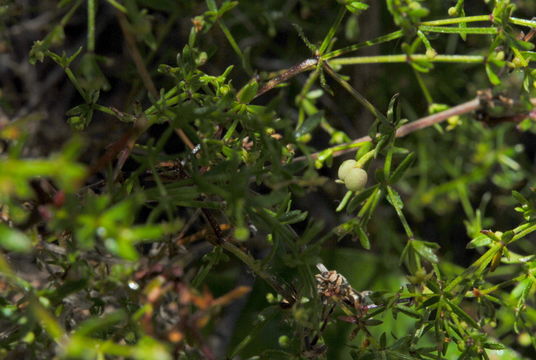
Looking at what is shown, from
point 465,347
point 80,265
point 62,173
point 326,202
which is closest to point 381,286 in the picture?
point 326,202

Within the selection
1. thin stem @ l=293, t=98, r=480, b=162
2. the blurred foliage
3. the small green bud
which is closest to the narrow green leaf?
the blurred foliage

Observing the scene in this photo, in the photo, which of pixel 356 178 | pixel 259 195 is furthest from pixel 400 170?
pixel 259 195

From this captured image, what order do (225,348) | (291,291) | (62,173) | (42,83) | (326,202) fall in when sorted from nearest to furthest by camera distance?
(62,173)
(291,291)
(225,348)
(42,83)
(326,202)

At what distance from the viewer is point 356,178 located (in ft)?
2.74

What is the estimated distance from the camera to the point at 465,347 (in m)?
0.85

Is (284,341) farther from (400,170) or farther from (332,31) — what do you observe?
(332,31)

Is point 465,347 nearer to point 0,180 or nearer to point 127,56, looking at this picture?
point 0,180

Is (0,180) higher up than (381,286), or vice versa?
(0,180)

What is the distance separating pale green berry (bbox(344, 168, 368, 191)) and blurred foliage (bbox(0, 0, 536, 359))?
0.09ft

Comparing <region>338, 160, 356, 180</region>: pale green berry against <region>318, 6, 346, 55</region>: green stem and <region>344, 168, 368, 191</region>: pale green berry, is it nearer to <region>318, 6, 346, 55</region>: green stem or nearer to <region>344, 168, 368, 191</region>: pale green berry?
<region>344, 168, 368, 191</region>: pale green berry

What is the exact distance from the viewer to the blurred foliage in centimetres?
61

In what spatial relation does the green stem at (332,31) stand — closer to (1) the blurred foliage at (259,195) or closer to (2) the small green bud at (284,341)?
(1) the blurred foliage at (259,195)

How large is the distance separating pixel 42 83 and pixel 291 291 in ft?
A: 3.09

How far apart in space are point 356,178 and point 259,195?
0.14 metres
